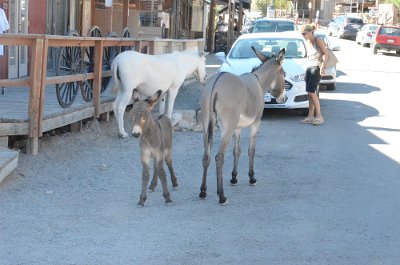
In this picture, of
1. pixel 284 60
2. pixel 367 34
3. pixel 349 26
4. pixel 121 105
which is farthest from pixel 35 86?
pixel 349 26

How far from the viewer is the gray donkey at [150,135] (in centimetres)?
666

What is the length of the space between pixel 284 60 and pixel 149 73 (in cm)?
433

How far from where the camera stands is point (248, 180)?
855 cm

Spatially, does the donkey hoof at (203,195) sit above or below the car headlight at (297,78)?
below

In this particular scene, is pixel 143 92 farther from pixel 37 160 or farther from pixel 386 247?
pixel 386 247

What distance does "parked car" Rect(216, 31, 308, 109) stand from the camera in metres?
13.6

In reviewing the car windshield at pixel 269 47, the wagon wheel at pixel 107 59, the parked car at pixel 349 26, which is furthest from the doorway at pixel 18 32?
the parked car at pixel 349 26

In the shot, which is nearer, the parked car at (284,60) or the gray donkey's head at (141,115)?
the gray donkey's head at (141,115)

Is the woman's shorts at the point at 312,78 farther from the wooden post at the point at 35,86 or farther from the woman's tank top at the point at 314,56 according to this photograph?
the wooden post at the point at 35,86

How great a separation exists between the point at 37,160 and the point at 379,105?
10.3 m

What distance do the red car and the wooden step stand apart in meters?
34.7

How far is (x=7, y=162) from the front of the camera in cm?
761

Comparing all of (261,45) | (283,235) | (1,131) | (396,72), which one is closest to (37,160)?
(1,131)

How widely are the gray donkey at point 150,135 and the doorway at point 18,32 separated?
6.94m
